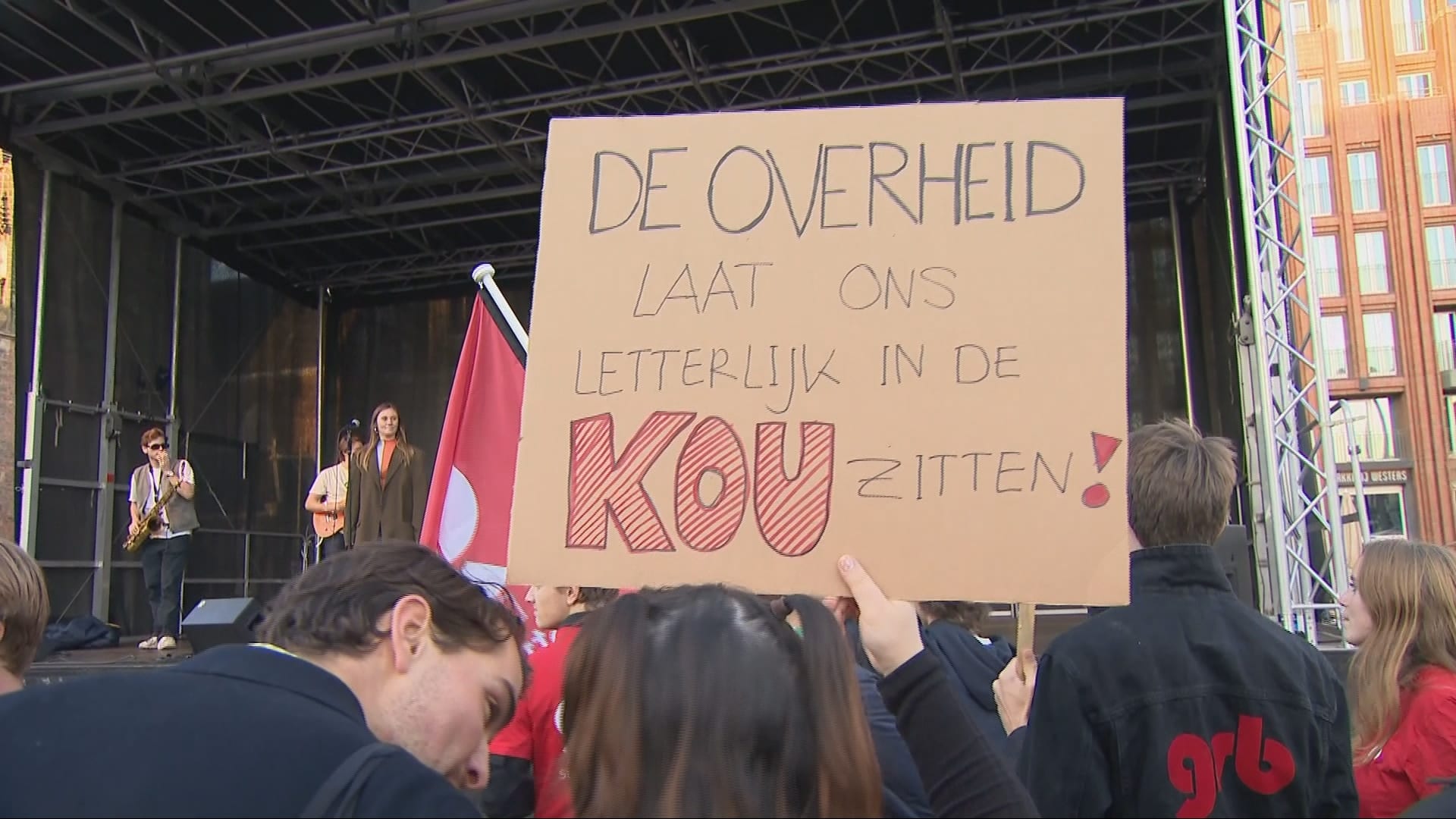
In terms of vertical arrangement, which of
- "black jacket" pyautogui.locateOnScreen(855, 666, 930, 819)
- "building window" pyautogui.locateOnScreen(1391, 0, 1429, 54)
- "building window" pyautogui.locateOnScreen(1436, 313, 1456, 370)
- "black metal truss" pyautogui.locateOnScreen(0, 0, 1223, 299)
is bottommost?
"black jacket" pyautogui.locateOnScreen(855, 666, 930, 819)

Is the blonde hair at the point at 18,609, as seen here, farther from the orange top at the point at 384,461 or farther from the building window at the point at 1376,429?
the building window at the point at 1376,429

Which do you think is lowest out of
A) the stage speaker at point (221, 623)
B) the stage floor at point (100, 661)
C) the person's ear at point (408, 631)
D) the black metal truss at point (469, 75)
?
the stage floor at point (100, 661)

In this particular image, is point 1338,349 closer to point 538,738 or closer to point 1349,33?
point 1349,33

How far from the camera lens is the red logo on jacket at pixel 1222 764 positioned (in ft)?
5.32

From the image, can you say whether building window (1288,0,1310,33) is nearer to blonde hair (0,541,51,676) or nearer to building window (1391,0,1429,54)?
building window (1391,0,1429,54)

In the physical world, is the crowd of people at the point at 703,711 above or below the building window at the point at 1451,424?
below

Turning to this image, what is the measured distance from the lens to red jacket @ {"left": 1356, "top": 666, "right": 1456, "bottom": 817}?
A: 82.7 inches

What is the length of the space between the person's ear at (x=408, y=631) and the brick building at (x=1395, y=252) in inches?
1365

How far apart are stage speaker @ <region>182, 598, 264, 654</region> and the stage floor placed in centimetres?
317

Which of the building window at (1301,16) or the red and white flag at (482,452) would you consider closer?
the red and white flag at (482,452)

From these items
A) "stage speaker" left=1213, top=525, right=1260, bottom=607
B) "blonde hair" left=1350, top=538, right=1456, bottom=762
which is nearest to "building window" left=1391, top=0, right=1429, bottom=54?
"stage speaker" left=1213, top=525, right=1260, bottom=607

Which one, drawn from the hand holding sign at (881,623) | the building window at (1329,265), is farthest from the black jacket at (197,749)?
the building window at (1329,265)

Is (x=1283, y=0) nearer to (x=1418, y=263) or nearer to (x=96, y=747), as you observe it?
(x=96, y=747)

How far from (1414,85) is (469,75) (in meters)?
31.4
